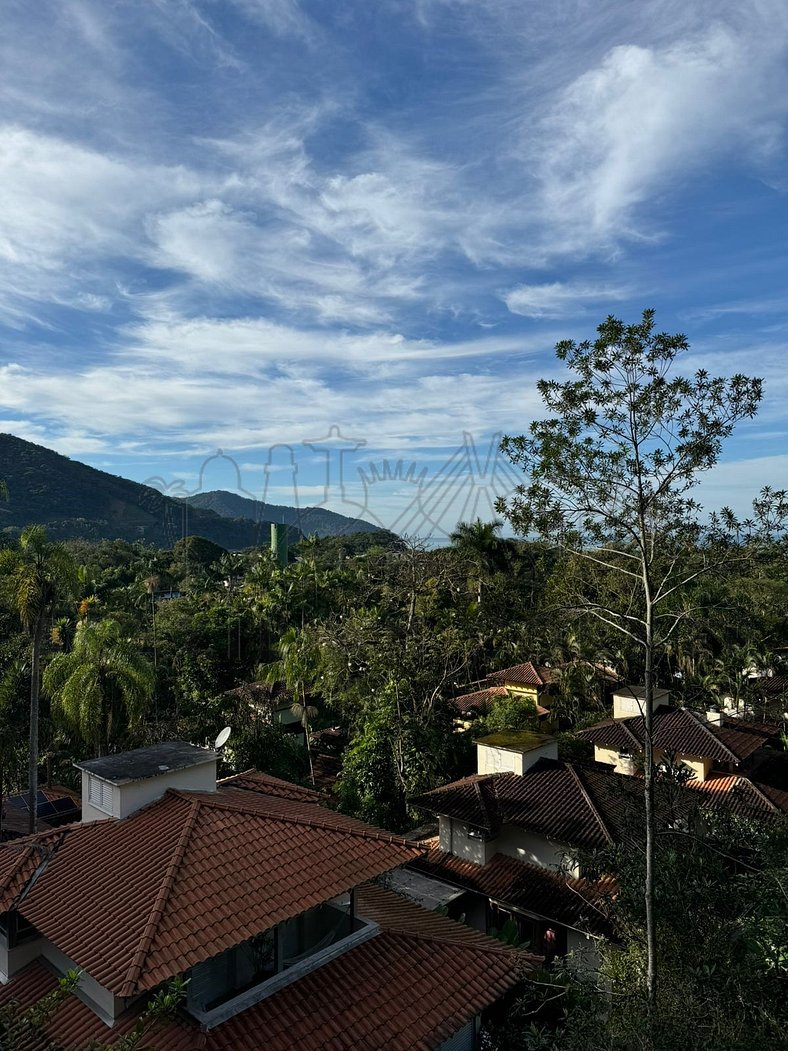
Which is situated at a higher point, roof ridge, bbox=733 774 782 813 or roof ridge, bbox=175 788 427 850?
roof ridge, bbox=175 788 427 850

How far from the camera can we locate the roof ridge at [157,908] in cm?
642

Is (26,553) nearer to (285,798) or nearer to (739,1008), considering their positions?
(285,798)

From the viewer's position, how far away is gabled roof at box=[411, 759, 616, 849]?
14609mm

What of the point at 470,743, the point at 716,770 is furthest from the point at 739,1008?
the point at 470,743

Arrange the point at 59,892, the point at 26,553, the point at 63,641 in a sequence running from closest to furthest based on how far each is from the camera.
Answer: the point at 59,892, the point at 26,553, the point at 63,641

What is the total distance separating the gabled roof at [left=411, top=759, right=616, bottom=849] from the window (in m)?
9.07

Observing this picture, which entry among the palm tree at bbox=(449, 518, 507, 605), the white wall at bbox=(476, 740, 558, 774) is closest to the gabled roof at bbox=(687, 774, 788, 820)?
the white wall at bbox=(476, 740, 558, 774)

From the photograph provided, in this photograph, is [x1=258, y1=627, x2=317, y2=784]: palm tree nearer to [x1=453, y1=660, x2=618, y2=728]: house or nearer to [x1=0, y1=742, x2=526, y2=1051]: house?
[x1=453, y1=660, x2=618, y2=728]: house

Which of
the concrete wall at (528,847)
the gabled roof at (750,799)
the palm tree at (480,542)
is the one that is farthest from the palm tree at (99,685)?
the palm tree at (480,542)

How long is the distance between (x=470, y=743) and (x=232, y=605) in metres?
23.1

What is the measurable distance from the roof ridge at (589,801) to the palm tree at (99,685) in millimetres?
13763

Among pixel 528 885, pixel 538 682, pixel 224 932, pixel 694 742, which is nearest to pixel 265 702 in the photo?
pixel 538 682

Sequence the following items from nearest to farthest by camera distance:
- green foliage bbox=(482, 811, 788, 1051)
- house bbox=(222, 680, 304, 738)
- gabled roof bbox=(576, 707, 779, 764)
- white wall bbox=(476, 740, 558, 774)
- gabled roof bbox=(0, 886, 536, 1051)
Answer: green foliage bbox=(482, 811, 788, 1051) → gabled roof bbox=(0, 886, 536, 1051) → white wall bbox=(476, 740, 558, 774) → gabled roof bbox=(576, 707, 779, 764) → house bbox=(222, 680, 304, 738)

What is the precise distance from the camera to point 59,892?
826 centimetres
